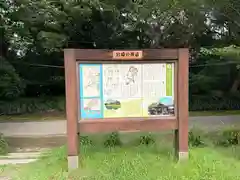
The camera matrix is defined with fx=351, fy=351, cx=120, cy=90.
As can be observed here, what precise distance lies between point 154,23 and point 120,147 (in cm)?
1024

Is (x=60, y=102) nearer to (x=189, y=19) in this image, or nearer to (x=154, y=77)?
(x=189, y=19)

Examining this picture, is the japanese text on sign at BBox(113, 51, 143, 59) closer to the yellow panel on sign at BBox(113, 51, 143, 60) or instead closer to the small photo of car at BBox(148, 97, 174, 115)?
the yellow panel on sign at BBox(113, 51, 143, 60)

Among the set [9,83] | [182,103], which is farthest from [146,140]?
[9,83]

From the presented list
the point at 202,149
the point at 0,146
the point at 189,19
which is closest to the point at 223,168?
the point at 202,149

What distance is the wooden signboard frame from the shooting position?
16.8 ft

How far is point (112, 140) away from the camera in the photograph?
652 centimetres

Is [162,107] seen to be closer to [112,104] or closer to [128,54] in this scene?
[112,104]

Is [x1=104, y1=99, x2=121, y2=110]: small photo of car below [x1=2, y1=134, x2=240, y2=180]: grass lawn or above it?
above

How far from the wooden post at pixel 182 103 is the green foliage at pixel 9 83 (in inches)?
450

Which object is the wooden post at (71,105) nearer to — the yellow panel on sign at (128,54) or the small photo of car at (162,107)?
the yellow panel on sign at (128,54)

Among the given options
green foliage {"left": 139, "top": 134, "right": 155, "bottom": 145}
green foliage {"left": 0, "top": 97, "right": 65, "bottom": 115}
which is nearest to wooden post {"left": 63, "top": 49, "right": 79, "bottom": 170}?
green foliage {"left": 139, "top": 134, "right": 155, "bottom": 145}

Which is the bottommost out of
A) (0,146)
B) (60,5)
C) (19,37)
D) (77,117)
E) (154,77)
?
(0,146)

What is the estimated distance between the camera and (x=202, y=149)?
19.9ft

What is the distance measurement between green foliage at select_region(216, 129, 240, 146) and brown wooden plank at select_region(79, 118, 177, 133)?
1.90 m
